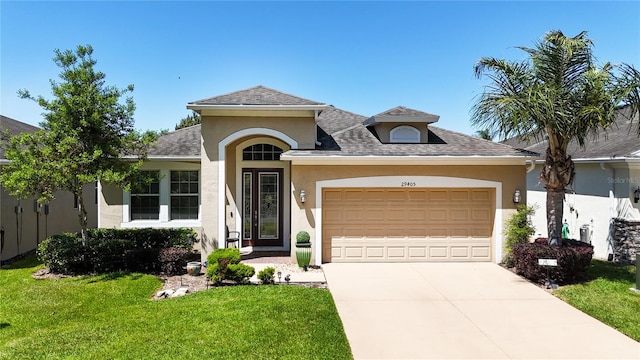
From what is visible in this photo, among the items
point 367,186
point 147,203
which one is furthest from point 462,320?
point 147,203

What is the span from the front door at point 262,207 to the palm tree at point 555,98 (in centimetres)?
693

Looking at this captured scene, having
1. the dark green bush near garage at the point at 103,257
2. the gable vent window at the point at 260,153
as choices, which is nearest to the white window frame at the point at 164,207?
the gable vent window at the point at 260,153

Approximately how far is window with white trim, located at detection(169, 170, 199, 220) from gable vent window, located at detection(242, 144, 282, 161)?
201cm

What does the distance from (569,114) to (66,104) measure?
1237 centimetres

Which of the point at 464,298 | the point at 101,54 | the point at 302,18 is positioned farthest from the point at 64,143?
the point at 464,298

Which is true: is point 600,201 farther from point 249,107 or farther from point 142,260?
point 142,260

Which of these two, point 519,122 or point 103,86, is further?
point 103,86

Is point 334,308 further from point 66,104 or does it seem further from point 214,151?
point 66,104

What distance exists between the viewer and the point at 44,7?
10062 mm

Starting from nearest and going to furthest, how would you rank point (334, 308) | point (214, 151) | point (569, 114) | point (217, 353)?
point (217, 353), point (334, 308), point (569, 114), point (214, 151)

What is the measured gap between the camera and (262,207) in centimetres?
1372

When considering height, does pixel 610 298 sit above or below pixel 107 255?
below

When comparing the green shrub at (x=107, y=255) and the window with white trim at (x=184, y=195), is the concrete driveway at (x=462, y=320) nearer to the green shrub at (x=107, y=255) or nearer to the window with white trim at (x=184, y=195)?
the green shrub at (x=107, y=255)

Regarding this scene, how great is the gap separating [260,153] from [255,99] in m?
2.49
